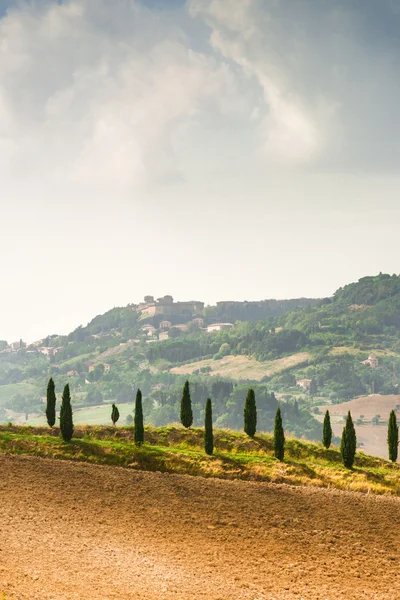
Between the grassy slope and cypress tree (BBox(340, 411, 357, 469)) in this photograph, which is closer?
the grassy slope

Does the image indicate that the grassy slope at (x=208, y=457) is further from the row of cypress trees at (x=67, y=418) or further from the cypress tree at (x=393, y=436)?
the cypress tree at (x=393, y=436)

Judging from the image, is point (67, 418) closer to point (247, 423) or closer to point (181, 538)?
point (247, 423)

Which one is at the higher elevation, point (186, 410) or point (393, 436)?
point (186, 410)

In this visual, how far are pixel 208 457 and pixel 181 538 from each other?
1419cm

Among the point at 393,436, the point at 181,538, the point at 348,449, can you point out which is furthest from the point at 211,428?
the point at 393,436

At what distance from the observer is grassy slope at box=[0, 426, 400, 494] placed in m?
34.5

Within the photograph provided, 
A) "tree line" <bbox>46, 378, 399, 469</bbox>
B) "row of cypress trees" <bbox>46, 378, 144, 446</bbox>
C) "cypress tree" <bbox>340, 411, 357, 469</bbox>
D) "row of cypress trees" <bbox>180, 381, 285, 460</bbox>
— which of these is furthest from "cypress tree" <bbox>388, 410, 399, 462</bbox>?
"row of cypress trees" <bbox>46, 378, 144, 446</bbox>

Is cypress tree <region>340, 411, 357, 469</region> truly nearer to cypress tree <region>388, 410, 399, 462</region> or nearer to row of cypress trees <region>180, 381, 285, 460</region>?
row of cypress trees <region>180, 381, 285, 460</region>

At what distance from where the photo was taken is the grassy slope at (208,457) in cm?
3453

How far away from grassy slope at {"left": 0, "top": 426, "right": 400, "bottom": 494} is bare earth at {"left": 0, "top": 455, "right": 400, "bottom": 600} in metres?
2.79

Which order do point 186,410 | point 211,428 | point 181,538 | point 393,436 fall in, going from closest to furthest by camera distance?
point 181,538
point 211,428
point 186,410
point 393,436

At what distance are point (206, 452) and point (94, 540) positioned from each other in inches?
702

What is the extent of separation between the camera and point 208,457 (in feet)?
124

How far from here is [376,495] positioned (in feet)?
104
